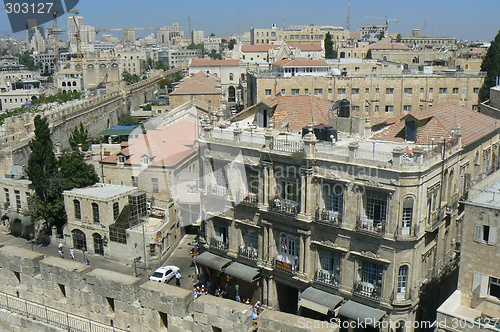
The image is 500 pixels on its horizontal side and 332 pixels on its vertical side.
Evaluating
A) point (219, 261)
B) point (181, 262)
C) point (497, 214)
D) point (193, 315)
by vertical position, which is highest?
point (497, 214)

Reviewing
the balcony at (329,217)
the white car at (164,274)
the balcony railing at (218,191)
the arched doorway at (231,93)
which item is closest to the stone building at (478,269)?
the balcony at (329,217)

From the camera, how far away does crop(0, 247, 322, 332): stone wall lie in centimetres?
1462

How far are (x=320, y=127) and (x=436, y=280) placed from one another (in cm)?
950

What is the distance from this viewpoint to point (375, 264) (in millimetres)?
22078

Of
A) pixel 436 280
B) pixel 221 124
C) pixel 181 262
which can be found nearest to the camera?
pixel 436 280

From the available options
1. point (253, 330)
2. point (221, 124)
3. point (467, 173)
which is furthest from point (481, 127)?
point (253, 330)

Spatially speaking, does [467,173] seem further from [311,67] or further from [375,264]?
[311,67]

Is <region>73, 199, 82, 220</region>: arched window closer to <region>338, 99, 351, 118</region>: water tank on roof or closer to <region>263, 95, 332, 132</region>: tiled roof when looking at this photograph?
<region>263, 95, 332, 132</region>: tiled roof

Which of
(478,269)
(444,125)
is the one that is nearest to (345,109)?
(444,125)

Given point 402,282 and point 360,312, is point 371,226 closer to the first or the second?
point 402,282

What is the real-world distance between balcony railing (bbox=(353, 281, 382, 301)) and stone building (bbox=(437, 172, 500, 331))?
4.03 m

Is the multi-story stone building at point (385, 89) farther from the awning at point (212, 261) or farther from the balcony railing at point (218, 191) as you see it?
the awning at point (212, 261)

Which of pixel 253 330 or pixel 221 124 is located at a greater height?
pixel 221 124

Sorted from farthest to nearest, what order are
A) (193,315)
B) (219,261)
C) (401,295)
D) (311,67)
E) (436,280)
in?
1. (311,67)
2. (219,261)
3. (436,280)
4. (401,295)
5. (193,315)
